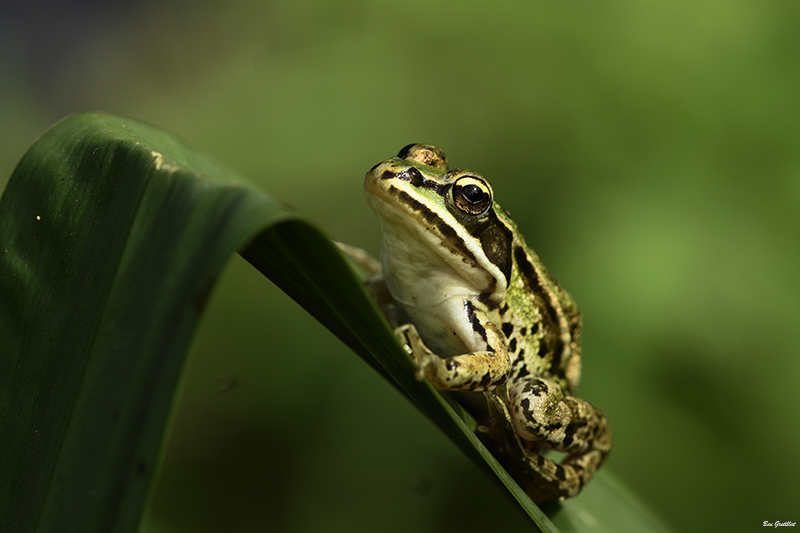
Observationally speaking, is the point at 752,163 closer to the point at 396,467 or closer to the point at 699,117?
the point at 699,117

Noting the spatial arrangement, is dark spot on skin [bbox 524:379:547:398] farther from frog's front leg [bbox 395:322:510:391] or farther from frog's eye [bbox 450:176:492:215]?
frog's eye [bbox 450:176:492:215]

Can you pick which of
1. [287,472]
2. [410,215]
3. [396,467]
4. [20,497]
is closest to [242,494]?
[287,472]

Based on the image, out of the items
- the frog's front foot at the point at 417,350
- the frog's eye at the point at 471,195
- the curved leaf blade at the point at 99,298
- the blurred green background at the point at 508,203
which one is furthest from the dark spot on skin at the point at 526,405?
the blurred green background at the point at 508,203

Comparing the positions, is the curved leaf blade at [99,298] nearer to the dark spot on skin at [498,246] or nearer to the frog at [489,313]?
the frog at [489,313]

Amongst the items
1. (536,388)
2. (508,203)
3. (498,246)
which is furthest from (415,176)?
(508,203)

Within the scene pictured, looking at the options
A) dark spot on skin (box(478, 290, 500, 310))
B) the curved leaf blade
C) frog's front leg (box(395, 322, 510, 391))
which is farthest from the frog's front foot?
the curved leaf blade
